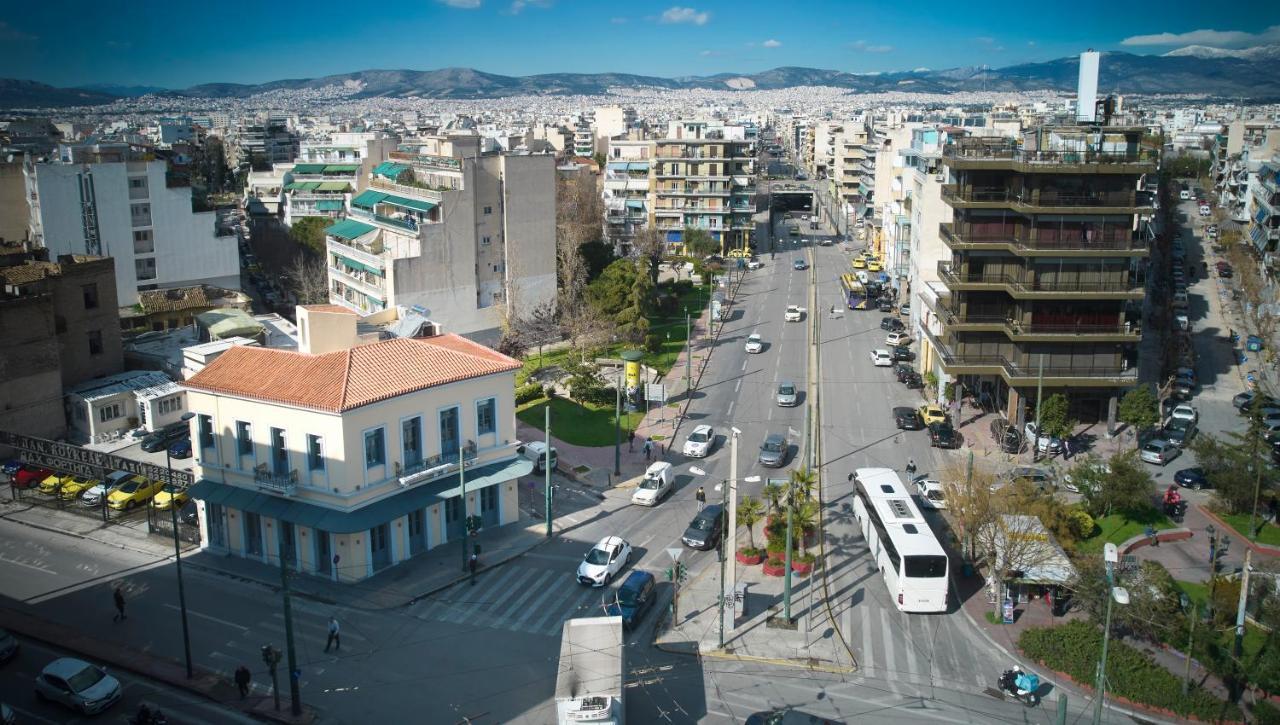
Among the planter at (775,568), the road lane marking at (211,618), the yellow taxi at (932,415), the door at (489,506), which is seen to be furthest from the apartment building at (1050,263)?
the road lane marking at (211,618)

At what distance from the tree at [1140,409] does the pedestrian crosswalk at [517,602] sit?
26.1 metres

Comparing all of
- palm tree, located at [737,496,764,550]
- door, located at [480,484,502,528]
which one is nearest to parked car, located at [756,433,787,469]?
palm tree, located at [737,496,764,550]

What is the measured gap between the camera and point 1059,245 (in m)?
43.4

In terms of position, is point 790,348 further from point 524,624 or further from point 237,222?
point 237,222

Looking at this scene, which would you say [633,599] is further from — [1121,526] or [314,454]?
[1121,526]

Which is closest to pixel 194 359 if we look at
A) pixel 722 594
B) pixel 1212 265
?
pixel 722 594

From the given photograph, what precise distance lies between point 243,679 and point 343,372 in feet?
34.4

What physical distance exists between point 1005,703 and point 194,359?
37.9 metres

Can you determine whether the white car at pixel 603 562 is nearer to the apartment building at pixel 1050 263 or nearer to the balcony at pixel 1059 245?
the apartment building at pixel 1050 263

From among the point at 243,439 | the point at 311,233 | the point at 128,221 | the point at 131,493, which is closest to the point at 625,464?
the point at 243,439

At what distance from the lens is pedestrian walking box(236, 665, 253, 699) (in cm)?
2503

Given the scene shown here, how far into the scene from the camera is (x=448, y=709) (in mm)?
24875

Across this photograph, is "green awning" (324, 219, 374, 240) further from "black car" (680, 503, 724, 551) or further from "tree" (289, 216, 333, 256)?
"black car" (680, 503, 724, 551)

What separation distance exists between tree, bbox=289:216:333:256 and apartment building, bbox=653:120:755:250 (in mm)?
31059
